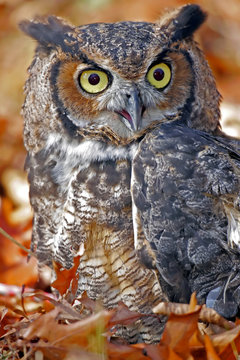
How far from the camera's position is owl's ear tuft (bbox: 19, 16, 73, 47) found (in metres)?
2.41

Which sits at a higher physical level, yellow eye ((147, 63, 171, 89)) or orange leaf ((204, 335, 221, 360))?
yellow eye ((147, 63, 171, 89))

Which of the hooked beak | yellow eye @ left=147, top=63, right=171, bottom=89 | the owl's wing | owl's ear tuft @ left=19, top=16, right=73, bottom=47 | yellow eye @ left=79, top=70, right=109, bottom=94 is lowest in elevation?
the owl's wing

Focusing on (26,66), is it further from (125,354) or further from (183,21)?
(125,354)

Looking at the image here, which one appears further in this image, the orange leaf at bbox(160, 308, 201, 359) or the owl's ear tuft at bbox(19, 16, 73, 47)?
the owl's ear tuft at bbox(19, 16, 73, 47)

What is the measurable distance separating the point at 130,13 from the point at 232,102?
155 centimetres

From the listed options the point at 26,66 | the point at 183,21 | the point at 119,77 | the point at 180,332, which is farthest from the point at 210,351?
the point at 26,66

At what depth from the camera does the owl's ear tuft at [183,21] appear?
Result: 7.93 ft

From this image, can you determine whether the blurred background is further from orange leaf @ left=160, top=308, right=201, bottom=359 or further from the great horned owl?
orange leaf @ left=160, top=308, right=201, bottom=359

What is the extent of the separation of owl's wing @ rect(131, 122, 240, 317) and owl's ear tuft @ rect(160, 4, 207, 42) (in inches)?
21.1

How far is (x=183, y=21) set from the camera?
2.50m

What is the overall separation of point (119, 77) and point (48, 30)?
0.44 m

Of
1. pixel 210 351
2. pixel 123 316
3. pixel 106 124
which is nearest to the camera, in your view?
pixel 210 351

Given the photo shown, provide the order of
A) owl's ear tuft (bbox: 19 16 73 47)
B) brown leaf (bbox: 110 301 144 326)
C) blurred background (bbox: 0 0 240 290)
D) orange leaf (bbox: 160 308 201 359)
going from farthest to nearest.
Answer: blurred background (bbox: 0 0 240 290), owl's ear tuft (bbox: 19 16 73 47), brown leaf (bbox: 110 301 144 326), orange leaf (bbox: 160 308 201 359)

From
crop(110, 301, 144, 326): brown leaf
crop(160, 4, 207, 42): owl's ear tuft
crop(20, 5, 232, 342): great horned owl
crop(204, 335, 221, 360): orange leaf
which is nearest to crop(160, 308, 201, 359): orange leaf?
crop(204, 335, 221, 360): orange leaf
